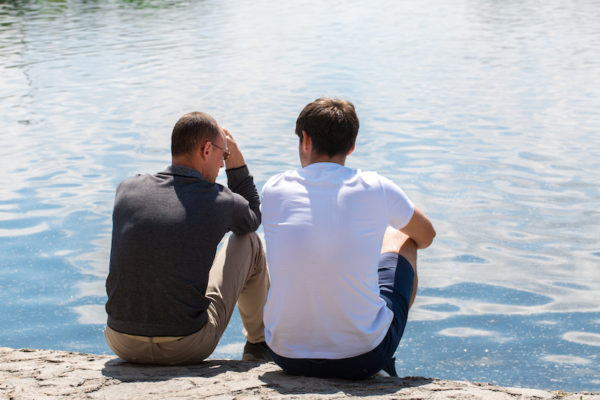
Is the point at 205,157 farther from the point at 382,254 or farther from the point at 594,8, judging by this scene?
the point at 594,8

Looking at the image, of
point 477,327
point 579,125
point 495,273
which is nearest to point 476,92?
point 579,125

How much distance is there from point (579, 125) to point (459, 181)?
3.47 m

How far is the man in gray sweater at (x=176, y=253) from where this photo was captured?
3631mm

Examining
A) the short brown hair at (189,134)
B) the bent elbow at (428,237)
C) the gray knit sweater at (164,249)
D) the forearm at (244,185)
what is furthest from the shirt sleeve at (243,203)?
the bent elbow at (428,237)

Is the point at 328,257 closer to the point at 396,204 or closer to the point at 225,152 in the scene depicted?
the point at 396,204

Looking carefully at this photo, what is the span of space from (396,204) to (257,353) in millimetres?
1496

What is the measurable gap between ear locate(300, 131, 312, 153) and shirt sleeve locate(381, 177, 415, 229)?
39 centimetres

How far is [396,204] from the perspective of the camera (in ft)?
11.6

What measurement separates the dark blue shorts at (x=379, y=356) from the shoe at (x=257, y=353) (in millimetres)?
735

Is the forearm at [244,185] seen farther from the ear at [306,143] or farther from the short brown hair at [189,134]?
the ear at [306,143]

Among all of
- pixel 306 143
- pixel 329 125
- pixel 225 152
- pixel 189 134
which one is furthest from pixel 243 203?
pixel 329 125

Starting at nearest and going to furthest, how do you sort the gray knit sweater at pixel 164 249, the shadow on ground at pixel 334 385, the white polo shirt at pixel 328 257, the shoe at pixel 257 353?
the white polo shirt at pixel 328 257
the shadow on ground at pixel 334 385
the gray knit sweater at pixel 164 249
the shoe at pixel 257 353

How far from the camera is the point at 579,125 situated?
11.2 meters

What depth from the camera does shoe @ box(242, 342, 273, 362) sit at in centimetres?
444
